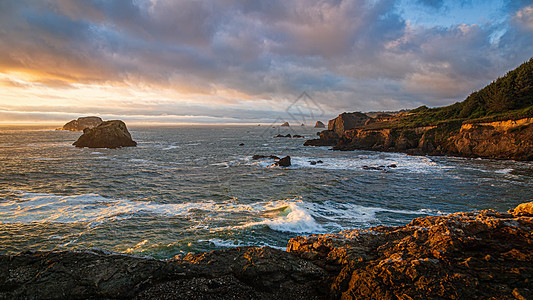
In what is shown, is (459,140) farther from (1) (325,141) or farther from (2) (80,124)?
(2) (80,124)

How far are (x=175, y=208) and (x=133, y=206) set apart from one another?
3636 mm

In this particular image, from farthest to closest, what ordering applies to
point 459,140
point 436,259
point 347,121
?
point 347,121 < point 459,140 < point 436,259

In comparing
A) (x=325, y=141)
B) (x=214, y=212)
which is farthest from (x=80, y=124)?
(x=214, y=212)

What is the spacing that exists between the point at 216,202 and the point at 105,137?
5828cm

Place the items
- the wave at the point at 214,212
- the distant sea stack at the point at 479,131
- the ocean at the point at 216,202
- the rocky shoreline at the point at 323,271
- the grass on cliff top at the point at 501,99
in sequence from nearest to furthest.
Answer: the rocky shoreline at the point at 323,271 → the ocean at the point at 216,202 → the wave at the point at 214,212 → the distant sea stack at the point at 479,131 → the grass on cliff top at the point at 501,99

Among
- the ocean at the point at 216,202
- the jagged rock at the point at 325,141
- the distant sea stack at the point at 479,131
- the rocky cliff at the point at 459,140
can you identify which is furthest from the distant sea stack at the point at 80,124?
the rocky cliff at the point at 459,140

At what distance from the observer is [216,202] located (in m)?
21.3

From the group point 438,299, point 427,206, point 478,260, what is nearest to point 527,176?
point 427,206

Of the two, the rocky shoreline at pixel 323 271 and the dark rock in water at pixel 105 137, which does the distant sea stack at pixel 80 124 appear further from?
the rocky shoreline at pixel 323 271

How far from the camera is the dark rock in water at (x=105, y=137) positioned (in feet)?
211

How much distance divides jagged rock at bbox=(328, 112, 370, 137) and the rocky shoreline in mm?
102517

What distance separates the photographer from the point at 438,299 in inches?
220

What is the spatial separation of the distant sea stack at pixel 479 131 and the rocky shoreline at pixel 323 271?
4915cm

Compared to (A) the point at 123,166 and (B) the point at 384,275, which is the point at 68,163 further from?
(B) the point at 384,275
